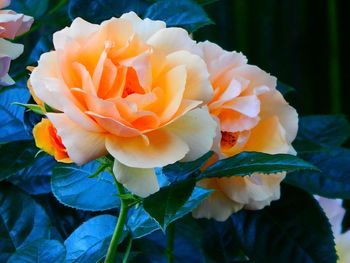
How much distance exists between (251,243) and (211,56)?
0.65 feet

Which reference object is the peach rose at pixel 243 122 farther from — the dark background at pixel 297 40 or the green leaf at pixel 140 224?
the dark background at pixel 297 40

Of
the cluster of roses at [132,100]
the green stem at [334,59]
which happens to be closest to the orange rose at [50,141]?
the cluster of roses at [132,100]

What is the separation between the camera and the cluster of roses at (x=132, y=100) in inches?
14.2

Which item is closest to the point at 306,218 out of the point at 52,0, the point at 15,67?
the point at 15,67

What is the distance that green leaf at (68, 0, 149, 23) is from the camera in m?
0.57

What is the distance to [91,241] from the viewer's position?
0.49m

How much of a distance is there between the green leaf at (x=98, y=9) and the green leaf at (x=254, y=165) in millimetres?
200

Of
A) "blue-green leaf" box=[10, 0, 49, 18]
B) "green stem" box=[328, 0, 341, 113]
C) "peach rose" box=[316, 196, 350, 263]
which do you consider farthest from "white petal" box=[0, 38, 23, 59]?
"green stem" box=[328, 0, 341, 113]

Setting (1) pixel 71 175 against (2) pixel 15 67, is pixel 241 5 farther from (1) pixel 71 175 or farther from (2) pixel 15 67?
(1) pixel 71 175

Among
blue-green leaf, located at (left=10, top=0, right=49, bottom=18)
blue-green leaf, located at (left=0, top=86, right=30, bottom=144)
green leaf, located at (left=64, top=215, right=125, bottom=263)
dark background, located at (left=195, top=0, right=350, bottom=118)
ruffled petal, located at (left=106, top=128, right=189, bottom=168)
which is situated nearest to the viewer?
ruffled petal, located at (left=106, top=128, right=189, bottom=168)

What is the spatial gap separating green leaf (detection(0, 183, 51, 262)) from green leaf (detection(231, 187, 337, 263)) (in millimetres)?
158

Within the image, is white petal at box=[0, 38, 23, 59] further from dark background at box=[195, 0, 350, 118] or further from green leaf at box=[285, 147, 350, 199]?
dark background at box=[195, 0, 350, 118]

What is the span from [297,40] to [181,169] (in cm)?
128

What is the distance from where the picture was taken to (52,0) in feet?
3.46
